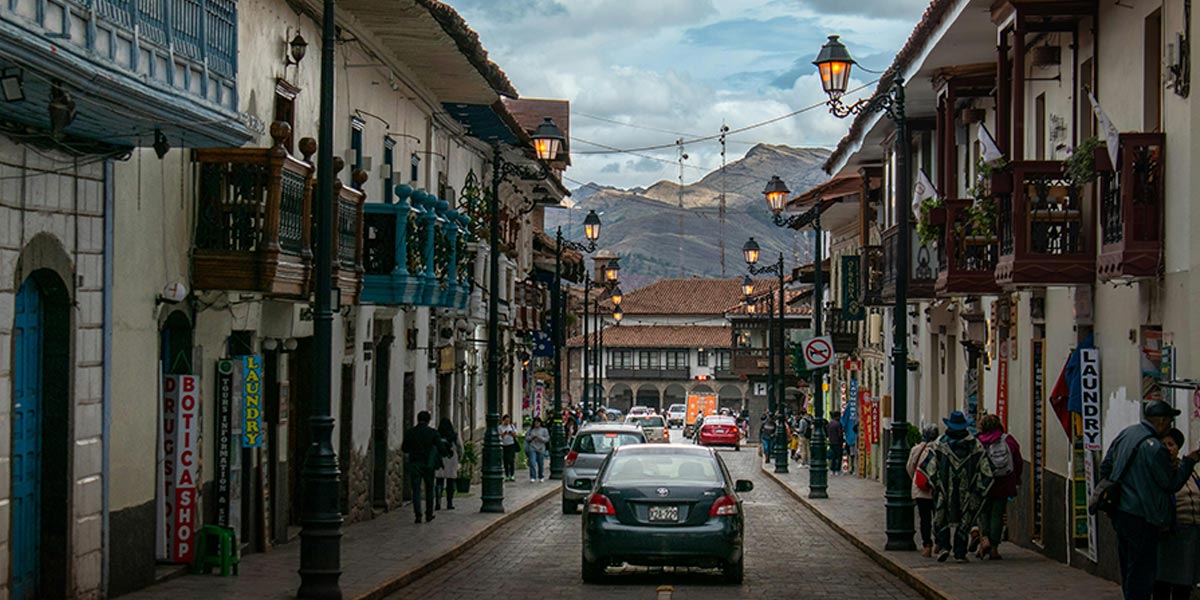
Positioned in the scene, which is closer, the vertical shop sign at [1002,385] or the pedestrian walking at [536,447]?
the vertical shop sign at [1002,385]

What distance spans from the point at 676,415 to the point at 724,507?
4168 inches

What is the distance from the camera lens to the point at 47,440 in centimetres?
1502

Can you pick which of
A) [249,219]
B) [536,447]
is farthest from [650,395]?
[249,219]

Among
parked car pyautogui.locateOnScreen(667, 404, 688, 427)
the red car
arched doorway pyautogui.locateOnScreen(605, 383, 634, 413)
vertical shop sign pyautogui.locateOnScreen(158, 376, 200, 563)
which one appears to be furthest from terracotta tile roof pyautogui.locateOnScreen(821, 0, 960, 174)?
arched doorway pyautogui.locateOnScreen(605, 383, 634, 413)

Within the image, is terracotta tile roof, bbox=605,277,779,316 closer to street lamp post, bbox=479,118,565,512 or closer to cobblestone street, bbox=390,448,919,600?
street lamp post, bbox=479,118,565,512

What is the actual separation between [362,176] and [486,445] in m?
9.13

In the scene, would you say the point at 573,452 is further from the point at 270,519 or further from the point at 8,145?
the point at 8,145

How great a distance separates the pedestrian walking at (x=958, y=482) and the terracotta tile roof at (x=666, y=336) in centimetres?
11474

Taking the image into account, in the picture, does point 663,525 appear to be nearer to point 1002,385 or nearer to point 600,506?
point 600,506

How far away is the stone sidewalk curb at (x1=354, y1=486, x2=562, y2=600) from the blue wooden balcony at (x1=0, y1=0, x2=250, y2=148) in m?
4.64

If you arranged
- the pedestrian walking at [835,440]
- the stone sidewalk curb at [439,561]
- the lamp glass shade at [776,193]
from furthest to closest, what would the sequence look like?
the pedestrian walking at [835,440], the lamp glass shade at [776,193], the stone sidewalk curb at [439,561]

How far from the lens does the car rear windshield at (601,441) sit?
105ft

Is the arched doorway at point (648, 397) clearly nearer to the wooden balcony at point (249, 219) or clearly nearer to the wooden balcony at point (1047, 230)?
the wooden balcony at point (1047, 230)

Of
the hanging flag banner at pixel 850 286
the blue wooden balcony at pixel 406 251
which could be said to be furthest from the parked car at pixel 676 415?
the blue wooden balcony at pixel 406 251
